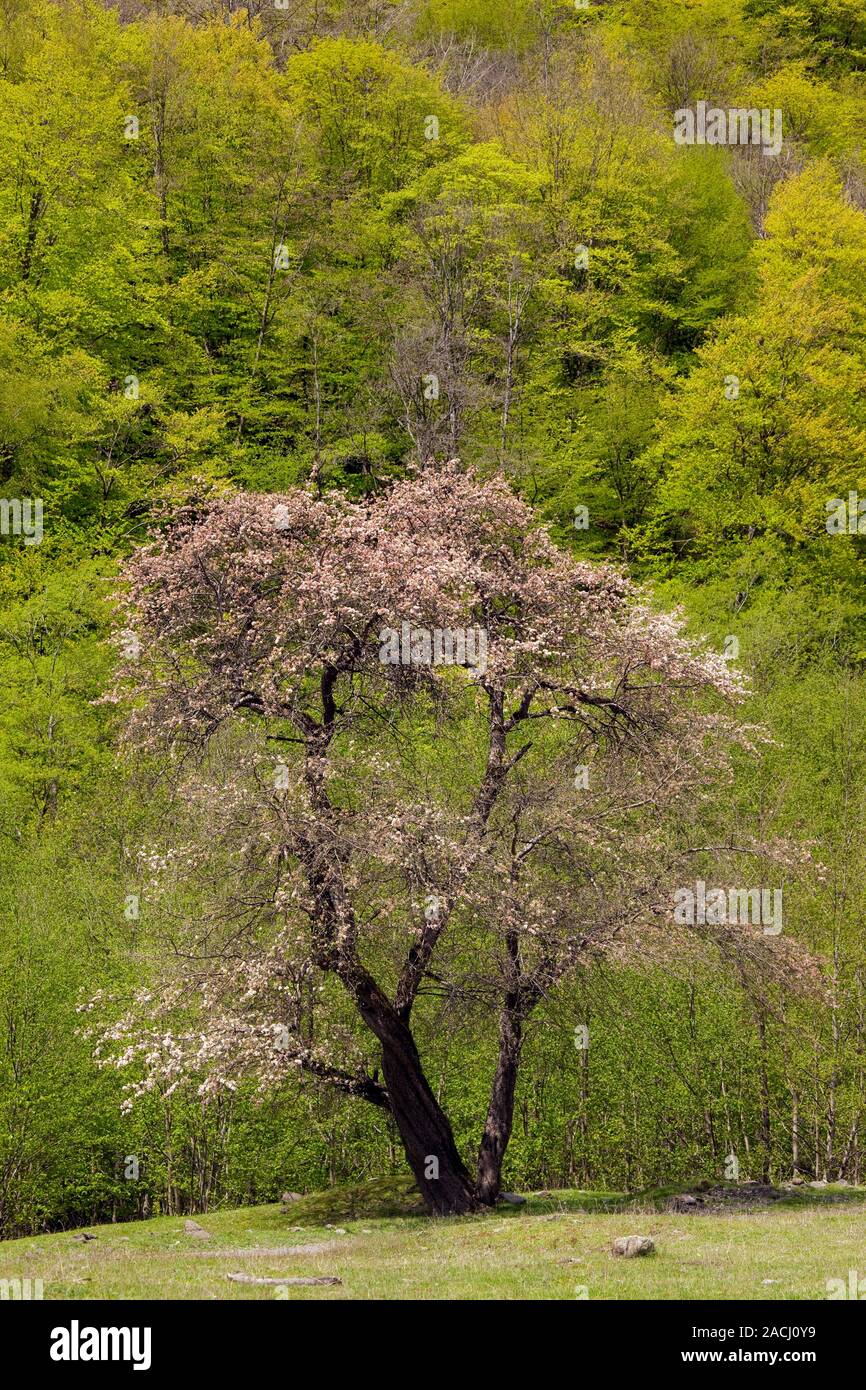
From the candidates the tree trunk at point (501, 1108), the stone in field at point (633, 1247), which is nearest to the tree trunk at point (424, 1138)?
the tree trunk at point (501, 1108)

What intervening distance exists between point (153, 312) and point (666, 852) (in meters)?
42.5

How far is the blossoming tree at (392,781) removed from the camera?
24.0m

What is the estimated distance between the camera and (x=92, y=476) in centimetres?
5750

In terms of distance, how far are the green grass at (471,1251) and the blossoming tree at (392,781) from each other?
8.18 ft

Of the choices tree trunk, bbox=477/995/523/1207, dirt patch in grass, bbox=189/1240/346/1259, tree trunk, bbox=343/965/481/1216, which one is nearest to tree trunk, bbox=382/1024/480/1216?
tree trunk, bbox=343/965/481/1216

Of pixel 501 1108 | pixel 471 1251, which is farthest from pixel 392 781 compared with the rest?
pixel 471 1251

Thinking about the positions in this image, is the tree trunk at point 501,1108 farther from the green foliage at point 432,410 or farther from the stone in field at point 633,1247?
the stone in field at point 633,1247

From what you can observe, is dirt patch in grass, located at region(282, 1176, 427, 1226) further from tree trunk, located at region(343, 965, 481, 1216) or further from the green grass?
tree trunk, located at region(343, 965, 481, 1216)

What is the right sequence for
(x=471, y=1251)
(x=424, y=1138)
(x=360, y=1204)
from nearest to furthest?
(x=471, y=1251), (x=424, y=1138), (x=360, y=1204)

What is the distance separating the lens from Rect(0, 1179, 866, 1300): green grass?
617 inches

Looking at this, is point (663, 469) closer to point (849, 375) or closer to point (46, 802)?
point (849, 375)

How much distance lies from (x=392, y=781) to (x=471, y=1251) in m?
8.37

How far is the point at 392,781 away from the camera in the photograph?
83.3 feet

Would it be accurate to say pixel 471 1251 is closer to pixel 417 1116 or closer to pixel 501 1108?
pixel 417 1116
